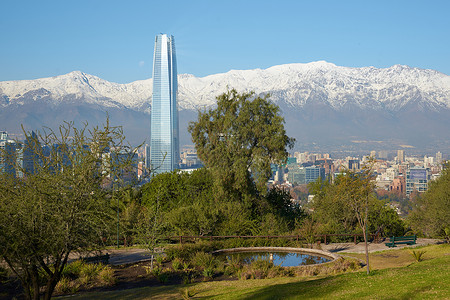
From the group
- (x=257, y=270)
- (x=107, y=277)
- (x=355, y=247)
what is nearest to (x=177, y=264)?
(x=107, y=277)

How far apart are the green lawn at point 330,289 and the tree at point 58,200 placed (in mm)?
4145

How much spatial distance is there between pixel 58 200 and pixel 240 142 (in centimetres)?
2277

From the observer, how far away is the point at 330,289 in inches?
497

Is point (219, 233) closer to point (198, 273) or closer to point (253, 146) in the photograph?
point (253, 146)

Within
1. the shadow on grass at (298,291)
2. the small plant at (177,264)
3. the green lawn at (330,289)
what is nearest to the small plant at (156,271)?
the small plant at (177,264)

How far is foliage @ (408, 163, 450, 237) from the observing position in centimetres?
2622

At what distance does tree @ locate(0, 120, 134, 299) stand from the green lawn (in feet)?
13.6

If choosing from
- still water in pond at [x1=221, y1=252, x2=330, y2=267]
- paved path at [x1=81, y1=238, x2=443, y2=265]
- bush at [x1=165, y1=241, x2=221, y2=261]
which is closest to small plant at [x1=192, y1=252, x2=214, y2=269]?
bush at [x1=165, y1=241, x2=221, y2=261]

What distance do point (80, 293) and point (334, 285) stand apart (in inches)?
343

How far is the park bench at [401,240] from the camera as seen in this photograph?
25.1m

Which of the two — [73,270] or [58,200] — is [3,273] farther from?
[58,200]

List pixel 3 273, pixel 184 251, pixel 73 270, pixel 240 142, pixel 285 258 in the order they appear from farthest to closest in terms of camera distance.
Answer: pixel 240 142
pixel 285 258
pixel 184 251
pixel 73 270
pixel 3 273

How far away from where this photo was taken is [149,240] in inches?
781

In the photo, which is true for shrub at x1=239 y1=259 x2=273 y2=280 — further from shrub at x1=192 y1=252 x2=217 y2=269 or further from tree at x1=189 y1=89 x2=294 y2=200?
tree at x1=189 y1=89 x2=294 y2=200
